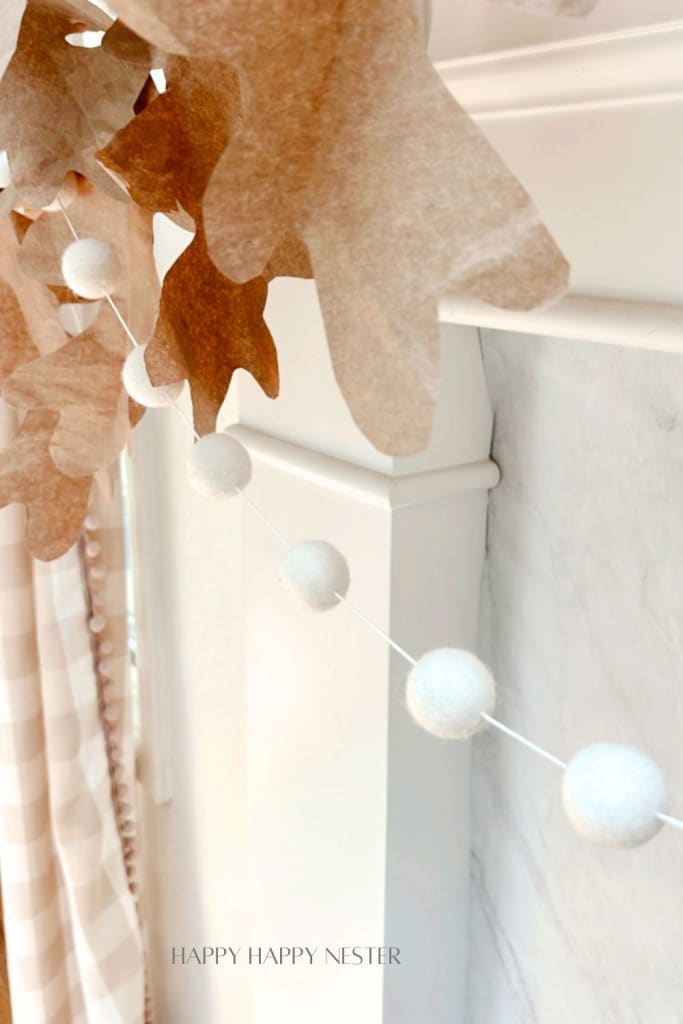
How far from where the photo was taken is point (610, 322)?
1.12 feet

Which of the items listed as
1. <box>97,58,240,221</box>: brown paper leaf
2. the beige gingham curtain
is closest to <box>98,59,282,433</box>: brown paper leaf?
<box>97,58,240,221</box>: brown paper leaf

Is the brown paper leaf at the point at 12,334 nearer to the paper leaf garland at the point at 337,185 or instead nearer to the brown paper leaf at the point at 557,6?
the paper leaf garland at the point at 337,185

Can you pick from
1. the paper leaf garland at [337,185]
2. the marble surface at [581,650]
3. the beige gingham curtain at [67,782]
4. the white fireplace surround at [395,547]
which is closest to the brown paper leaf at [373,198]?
the paper leaf garland at [337,185]

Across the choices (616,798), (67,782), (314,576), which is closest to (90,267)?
(314,576)

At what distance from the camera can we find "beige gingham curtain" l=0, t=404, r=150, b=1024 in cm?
91

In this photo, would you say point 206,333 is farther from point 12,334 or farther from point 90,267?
point 12,334

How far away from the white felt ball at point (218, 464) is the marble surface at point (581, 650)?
187mm

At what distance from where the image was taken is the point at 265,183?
259mm

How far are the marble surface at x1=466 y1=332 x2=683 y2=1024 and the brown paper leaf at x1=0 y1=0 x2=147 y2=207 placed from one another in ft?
0.75

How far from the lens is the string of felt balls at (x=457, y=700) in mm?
244

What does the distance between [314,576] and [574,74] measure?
8.1 inches

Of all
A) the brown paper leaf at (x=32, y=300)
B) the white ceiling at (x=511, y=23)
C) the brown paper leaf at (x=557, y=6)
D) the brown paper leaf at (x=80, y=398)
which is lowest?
the brown paper leaf at (x=80, y=398)

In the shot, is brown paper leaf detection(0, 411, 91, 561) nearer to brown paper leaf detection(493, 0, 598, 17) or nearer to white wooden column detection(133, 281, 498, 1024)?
white wooden column detection(133, 281, 498, 1024)

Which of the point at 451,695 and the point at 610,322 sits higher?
the point at 610,322
